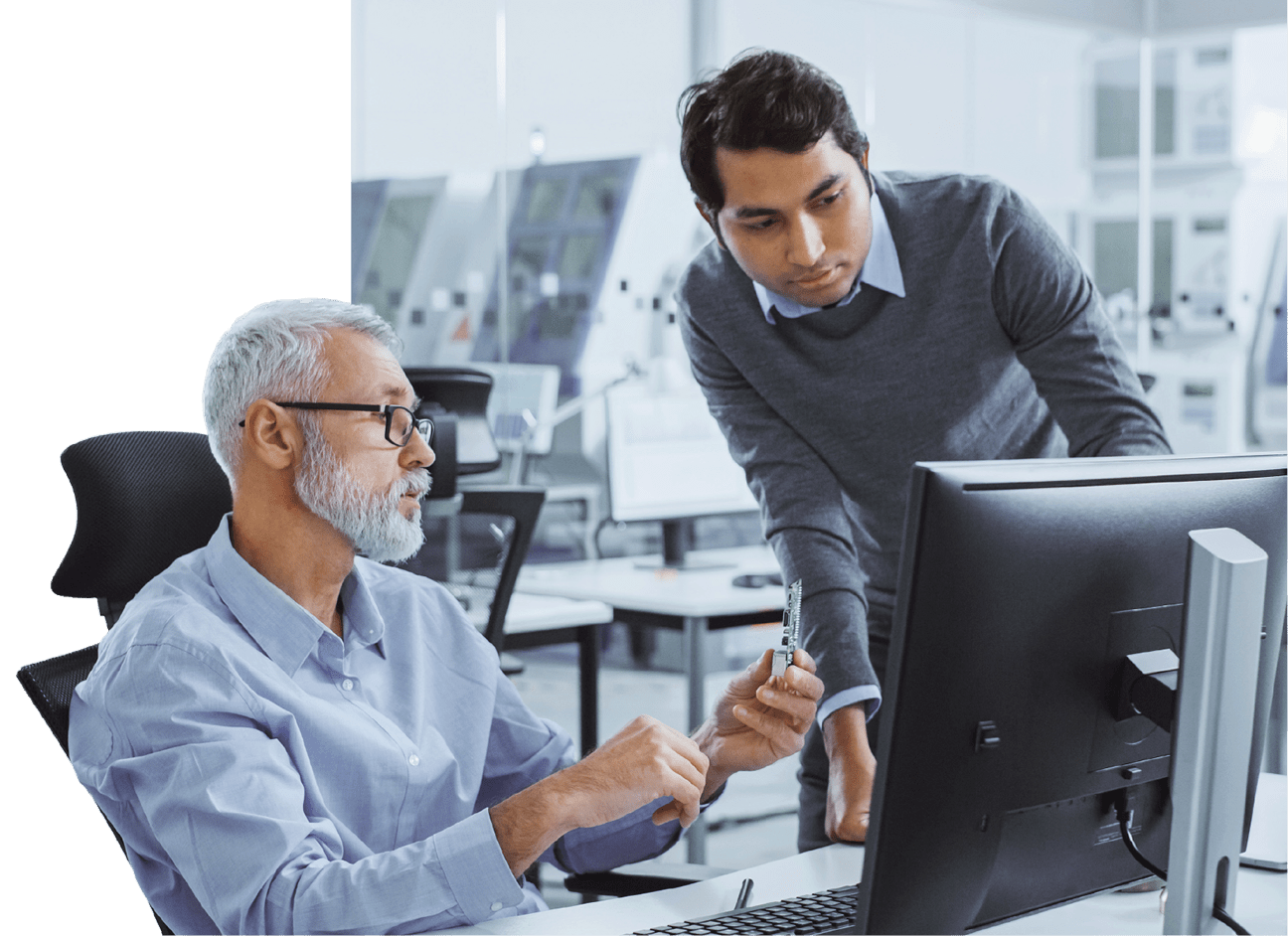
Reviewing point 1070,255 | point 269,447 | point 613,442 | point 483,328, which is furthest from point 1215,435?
point 269,447

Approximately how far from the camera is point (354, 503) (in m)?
1.54

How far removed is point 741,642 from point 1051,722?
5.13 meters

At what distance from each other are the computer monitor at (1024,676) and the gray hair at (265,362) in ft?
2.84

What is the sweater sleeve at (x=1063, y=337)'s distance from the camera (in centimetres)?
162

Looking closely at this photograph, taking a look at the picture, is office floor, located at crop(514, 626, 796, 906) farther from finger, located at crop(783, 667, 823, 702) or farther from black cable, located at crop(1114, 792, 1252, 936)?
black cable, located at crop(1114, 792, 1252, 936)

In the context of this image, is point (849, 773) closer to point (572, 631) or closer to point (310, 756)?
point (310, 756)

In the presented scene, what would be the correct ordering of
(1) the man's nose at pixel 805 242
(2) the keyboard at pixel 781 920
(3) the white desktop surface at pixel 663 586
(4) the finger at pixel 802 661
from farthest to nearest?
(3) the white desktop surface at pixel 663 586, (1) the man's nose at pixel 805 242, (4) the finger at pixel 802 661, (2) the keyboard at pixel 781 920

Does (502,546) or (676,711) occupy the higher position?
(502,546)

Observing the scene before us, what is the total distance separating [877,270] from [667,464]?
7.22ft

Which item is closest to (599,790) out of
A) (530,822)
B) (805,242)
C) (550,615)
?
(530,822)

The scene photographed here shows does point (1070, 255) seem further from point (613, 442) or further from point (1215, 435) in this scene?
point (1215, 435)

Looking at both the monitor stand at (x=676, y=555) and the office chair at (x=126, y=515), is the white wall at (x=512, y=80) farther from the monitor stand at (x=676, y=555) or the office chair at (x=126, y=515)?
the office chair at (x=126, y=515)

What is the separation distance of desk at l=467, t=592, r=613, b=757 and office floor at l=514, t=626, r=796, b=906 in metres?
0.40

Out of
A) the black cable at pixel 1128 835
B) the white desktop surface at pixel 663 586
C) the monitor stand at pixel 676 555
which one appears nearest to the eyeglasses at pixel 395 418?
the black cable at pixel 1128 835
